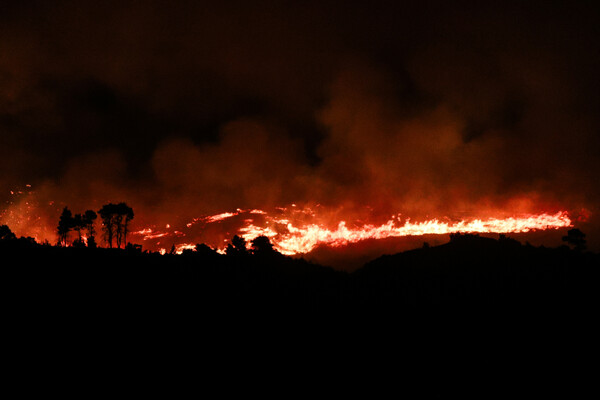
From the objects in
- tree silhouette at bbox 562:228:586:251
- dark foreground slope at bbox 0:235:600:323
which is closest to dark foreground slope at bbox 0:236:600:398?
dark foreground slope at bbox 0:235:600:323

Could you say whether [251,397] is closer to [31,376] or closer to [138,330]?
[138,330]

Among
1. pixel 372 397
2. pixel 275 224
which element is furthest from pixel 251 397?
pixel 275 224

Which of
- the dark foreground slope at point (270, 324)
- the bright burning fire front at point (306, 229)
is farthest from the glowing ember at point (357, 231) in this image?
the dark foreground slope at point (270, 324)

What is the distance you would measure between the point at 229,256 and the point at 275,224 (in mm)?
96230

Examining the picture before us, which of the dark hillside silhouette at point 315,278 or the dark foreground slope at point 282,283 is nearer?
the dark foreground slope at point 282,283

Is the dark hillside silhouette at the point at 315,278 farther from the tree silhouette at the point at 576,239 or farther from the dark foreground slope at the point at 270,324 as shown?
the tree silhouette at the point at 576,239

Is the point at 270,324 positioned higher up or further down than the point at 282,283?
further down

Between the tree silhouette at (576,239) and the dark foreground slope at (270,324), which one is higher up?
the tree silhouette at (576,239)

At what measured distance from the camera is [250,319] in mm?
26844

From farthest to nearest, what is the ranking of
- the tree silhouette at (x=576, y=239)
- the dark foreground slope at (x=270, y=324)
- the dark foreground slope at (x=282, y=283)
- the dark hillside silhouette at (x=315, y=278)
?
the tree silhouette at (x=576, y=239)
the dark hillside silhouette at (x=315, y=278)
the dark foreground slope at (x=282, y=283)
the dark foreground slope at (x=270, y=324)

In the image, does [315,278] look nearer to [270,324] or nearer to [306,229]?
[270,324]

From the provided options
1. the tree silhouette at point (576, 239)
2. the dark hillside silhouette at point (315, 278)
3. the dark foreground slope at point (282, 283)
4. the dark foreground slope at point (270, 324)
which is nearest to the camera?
the dark foreground slope at point (270, 324)

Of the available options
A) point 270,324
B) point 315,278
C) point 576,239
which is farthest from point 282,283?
point 576,239

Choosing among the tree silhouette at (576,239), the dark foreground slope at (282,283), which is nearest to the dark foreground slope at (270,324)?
the dark foreground slope at (282,283)
